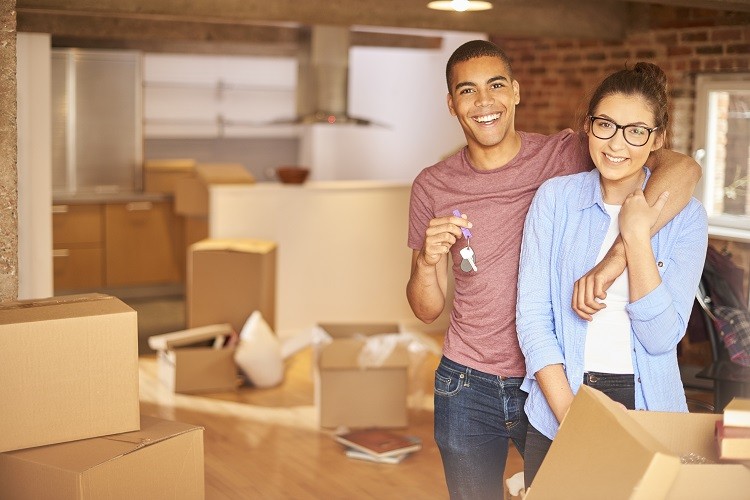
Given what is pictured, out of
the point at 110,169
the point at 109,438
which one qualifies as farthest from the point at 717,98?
the point at 110,169

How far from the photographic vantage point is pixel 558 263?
2.04 meters

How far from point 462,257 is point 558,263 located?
0.25m

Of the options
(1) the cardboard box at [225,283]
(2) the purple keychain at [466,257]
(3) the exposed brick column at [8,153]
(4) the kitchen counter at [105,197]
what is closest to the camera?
(2) the purple keychain at [466,257]

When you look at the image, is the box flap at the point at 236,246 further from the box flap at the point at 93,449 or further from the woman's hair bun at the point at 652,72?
the woman's hair bun at the point at 652,72

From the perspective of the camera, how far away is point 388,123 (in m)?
9.16

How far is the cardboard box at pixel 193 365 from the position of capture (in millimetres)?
5480

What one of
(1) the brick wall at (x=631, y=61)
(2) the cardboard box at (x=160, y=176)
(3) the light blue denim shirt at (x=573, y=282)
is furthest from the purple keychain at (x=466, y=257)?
(2) the cardboard box at (x=160, y=176)

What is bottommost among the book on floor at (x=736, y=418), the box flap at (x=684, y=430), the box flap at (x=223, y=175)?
the box flap at (x=684, y=430)

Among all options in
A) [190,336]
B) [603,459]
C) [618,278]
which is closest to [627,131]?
[618,278]

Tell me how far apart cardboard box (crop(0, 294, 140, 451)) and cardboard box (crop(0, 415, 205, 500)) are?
43 millimetres

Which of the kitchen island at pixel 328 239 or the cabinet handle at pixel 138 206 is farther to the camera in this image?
the cabinet handle at pixel 138 206

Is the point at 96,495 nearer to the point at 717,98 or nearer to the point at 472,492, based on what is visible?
the point at 472,492

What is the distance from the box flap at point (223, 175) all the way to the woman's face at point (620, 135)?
4.92 metres

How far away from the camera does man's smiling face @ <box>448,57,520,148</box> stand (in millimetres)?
2213
